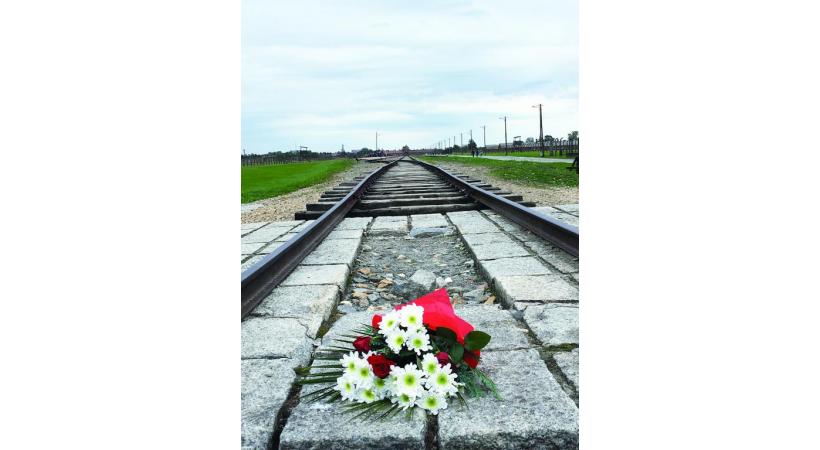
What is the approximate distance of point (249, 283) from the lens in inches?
105

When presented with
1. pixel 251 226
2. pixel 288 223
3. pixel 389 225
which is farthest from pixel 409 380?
pixel 251 226

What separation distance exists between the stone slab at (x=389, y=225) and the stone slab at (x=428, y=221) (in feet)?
0.34

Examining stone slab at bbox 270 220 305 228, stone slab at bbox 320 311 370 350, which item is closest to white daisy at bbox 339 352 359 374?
stone slab at bbox 320 311 370 350

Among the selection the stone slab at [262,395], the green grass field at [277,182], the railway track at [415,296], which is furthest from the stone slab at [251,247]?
the green grass field at [277,182]

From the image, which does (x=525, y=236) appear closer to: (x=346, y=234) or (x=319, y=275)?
(x=346, y=234)

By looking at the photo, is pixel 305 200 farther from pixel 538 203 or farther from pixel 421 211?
pixel 538 203

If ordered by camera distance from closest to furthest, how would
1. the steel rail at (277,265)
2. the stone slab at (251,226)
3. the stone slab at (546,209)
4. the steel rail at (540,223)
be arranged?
the steel rail at (277,265) → the steel rail at (540,223) → the stone slab at (251,226) → the stone slab at (546,209)

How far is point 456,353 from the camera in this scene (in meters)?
1.75

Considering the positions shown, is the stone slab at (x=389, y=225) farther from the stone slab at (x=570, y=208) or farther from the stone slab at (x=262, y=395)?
the stone slab at (x=262, y=395)

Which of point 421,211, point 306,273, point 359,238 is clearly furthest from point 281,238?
point 421,211

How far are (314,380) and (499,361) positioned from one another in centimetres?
62

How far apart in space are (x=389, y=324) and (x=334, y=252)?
2333 millimetres

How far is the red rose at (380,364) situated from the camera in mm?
1679

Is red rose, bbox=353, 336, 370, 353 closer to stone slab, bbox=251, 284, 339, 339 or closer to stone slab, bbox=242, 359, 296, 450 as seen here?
stone slab, bbox=242, 359, 296, 450
